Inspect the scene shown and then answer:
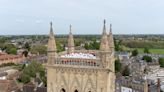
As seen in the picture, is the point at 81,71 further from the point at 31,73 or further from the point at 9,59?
the point at 9,59

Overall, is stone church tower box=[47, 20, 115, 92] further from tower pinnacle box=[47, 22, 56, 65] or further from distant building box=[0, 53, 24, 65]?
distant building box=[0, 53, 24, 65]

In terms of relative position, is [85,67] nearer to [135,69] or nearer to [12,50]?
[135,69]

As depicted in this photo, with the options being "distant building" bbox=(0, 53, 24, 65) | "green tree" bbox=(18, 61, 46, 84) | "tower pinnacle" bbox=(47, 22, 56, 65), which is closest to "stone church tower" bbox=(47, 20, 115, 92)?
"tower pinnacle" bbox=(47, 22, 56, 65)

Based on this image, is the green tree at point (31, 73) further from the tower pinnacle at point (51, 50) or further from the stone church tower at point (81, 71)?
the stone church tower at point (81, 71)

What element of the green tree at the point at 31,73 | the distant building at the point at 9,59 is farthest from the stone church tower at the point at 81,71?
the distant building at the point at 9,59

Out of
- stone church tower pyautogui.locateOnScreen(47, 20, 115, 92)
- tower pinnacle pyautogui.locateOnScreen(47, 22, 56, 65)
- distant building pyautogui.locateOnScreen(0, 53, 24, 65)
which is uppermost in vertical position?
tower pinnacle pyautogui.locateOnScreen(47, 22, 56, 65)

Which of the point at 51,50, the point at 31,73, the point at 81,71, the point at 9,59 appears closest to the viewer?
the point at 81,71

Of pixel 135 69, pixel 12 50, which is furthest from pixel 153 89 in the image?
pixel 12 50

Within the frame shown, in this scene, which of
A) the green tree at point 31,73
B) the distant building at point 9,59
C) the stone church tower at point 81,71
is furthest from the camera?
the distant building at point 9,59

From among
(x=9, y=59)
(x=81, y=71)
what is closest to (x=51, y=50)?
(x=81, y=71)

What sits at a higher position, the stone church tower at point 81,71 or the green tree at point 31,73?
the stone church tower at point 81,71
